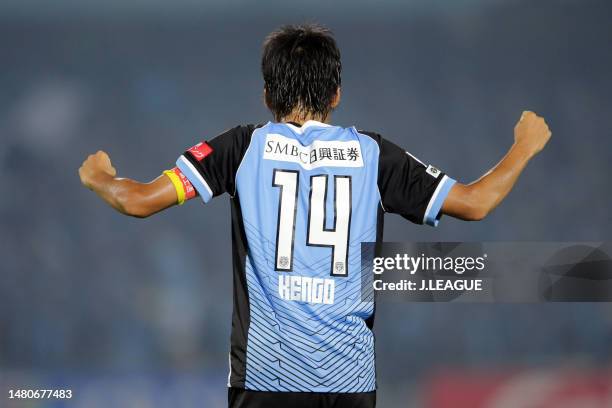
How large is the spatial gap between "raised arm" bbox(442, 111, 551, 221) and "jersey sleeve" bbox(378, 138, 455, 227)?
0.07 feet

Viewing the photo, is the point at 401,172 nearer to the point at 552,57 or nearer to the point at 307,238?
the point at 307,238

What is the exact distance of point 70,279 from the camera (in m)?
4.31

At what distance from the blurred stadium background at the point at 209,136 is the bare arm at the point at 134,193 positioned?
2.67 meters

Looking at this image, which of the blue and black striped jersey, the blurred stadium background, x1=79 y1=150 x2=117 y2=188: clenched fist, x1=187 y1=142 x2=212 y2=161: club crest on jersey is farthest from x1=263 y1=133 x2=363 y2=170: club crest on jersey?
the blurred stadium background

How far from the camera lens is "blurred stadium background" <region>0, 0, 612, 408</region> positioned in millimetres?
4230

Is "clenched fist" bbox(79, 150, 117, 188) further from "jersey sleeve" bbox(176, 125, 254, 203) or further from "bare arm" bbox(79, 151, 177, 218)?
"jersey sleeve" bbox(176, 125, 254, 203)

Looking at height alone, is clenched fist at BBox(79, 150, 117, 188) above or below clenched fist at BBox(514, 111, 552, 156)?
below

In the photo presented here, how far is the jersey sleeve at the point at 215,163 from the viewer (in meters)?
1.62

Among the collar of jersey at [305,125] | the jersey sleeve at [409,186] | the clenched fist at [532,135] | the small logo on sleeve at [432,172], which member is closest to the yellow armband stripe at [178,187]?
the collar of jersey at [305,125]

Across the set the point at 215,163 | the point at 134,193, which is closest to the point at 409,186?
the point at 215,163

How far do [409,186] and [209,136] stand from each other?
2.82 metres

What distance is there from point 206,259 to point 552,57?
2104 millimetres

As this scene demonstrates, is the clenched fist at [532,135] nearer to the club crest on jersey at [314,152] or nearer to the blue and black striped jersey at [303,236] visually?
the blue and black striped jersey at [303,236]

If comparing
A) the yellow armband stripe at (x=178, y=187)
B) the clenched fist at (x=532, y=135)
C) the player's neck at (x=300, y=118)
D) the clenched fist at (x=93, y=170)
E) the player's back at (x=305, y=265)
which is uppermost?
the player's neck at (x=300, y=118)
